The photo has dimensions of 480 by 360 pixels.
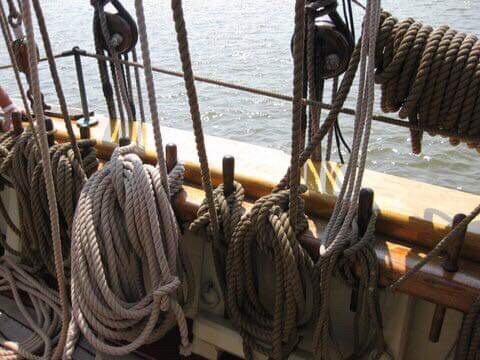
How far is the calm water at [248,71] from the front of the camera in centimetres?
528

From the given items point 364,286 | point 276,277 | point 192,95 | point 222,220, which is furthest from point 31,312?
point 364,286

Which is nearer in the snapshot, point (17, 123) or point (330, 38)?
point (330, 38)

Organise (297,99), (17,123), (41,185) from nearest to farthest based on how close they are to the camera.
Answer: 1. (297,99)
2. (41,185)
3. (17,123)

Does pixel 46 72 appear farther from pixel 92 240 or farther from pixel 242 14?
pixel 92 240

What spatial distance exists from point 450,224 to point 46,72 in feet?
27.3

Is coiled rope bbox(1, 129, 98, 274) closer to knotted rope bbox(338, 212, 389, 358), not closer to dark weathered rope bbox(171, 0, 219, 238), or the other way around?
dark weathered rope bbox(171, 0, 219, 238)

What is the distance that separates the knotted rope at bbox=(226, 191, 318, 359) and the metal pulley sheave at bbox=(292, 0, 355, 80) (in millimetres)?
566

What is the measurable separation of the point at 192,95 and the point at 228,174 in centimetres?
37

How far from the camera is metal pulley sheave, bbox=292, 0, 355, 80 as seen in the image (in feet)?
6.06

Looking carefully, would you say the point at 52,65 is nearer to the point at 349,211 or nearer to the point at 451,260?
the point at 349,211

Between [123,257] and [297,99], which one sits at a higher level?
[297,99]

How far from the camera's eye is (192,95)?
145 centimetres

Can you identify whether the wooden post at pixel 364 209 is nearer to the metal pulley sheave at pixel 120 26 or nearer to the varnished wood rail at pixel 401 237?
the varnished wood rail at pixel 401 237

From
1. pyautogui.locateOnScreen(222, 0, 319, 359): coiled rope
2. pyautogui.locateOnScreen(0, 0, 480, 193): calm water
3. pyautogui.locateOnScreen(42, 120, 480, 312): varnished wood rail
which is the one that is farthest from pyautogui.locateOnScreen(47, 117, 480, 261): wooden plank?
pyautogui.locateOnScreen(0, 0, 480, 193): calm water
